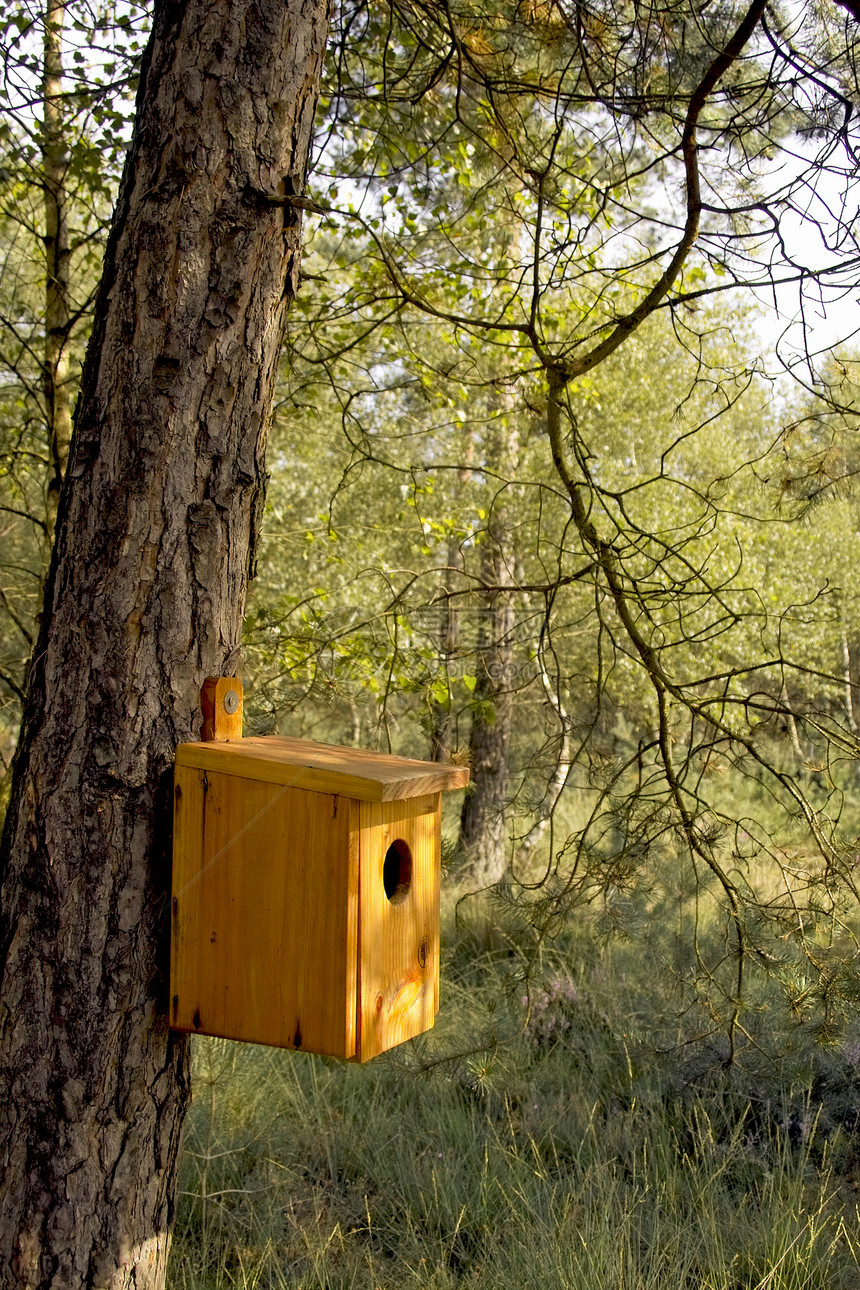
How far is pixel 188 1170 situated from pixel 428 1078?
1047mm

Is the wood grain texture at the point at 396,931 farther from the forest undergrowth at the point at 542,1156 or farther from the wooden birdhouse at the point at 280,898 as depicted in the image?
the forest undergrowth at the point at 542,1156

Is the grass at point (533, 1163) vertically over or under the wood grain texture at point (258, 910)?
under

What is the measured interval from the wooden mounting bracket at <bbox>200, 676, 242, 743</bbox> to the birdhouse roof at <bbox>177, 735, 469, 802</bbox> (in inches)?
0.9

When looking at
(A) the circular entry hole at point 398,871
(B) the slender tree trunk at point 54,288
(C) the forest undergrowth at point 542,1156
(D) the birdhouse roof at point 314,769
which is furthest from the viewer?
(B) the slender tree trunk at point 54,288

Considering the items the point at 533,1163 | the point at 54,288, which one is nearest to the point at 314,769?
the point at 533,1163

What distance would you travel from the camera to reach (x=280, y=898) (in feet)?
6.10

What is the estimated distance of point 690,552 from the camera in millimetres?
8312

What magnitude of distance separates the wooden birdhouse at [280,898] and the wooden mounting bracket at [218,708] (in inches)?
1.4

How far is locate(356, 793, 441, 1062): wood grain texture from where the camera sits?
185 cm

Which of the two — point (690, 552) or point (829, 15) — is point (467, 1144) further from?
point (690, 552)

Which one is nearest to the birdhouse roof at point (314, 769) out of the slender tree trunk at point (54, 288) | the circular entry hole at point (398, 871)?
the circular entry hole at point (398, 871)

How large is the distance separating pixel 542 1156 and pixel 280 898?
8.05 ft

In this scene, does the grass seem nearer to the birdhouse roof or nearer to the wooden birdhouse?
the wooden birdhouse

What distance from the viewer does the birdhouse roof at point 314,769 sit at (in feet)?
5.81
